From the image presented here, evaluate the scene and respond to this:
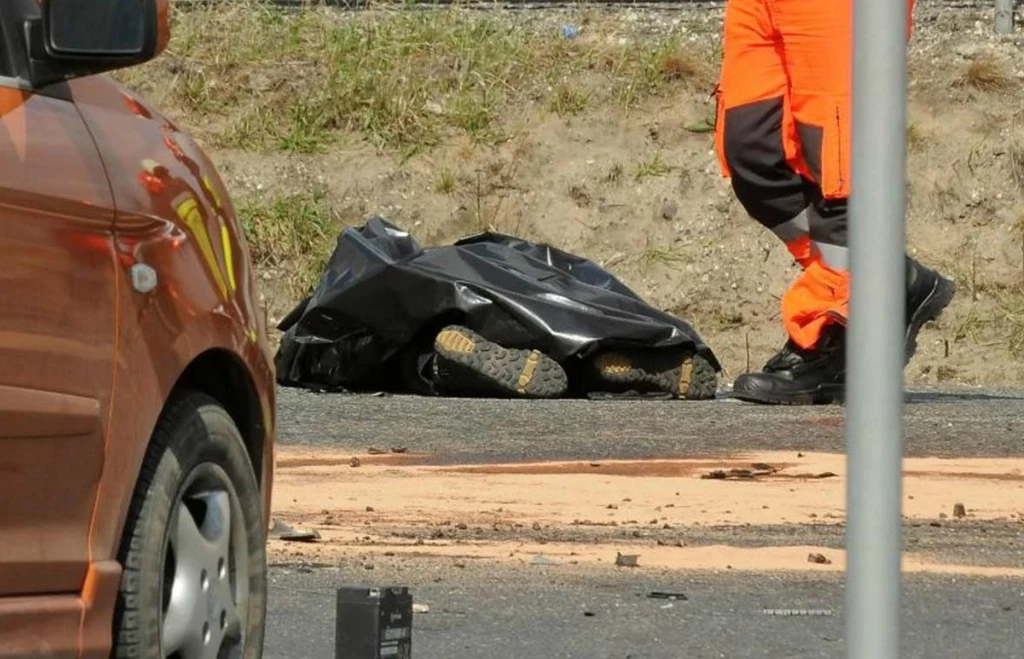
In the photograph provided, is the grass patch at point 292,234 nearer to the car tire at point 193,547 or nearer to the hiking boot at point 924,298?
the hiking boot at point 924,298

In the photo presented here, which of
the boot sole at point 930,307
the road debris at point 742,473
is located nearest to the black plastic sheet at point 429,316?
the boot sole at point 930,307

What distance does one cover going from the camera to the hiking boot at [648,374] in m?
11.1

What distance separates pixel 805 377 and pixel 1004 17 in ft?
30.9

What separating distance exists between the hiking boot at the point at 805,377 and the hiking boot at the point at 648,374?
1.25 feet

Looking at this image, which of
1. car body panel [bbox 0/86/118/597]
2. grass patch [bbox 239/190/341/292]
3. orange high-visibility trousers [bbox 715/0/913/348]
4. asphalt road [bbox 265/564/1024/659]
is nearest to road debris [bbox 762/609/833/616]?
asphalt road [bbox 265/564/1024/659]

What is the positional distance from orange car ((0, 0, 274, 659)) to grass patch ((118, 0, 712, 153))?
46.4ft

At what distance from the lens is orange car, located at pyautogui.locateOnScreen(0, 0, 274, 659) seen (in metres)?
3.53

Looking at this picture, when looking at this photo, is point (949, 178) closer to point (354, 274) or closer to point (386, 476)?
point (354, 274)

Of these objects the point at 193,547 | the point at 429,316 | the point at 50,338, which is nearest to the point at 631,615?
the point at 193,547

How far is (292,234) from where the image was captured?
57.1 ft

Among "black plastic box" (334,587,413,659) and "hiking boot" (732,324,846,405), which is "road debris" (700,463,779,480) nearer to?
"hiking boot" (732,324,846,405)

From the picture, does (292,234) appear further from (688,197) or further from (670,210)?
(688,197)

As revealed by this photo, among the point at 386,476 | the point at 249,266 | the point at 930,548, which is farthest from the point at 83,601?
the point at 386,476

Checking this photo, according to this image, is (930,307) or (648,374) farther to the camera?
(648,374)
